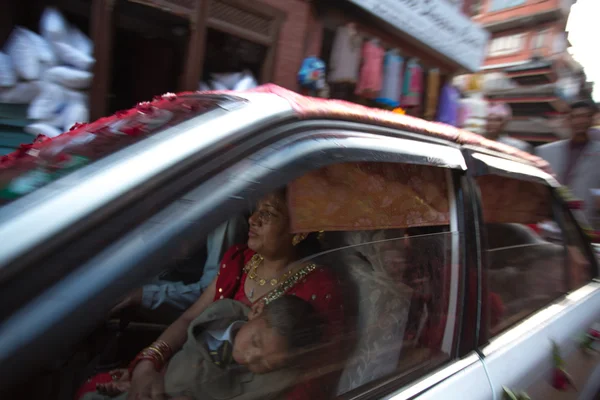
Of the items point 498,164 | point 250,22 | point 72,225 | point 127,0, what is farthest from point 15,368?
point 250,22

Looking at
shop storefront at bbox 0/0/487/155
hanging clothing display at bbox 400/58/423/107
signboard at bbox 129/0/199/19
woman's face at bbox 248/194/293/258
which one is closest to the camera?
woman's face at bbox 248/194/293/258

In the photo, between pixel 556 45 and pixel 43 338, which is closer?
pixel 43 338

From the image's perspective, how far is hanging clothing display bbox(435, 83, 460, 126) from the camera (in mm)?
7004

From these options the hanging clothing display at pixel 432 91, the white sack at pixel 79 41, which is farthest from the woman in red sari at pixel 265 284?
the hanging clothing display at pixel 432 91

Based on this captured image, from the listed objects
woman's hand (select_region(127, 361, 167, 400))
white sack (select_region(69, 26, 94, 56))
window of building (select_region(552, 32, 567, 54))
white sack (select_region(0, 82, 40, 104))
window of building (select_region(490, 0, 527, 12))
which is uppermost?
window of building (select_region(490, 0, 527, 12))

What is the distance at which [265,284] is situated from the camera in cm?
132

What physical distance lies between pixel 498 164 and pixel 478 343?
0.68 m

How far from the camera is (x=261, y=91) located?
1.01 meters

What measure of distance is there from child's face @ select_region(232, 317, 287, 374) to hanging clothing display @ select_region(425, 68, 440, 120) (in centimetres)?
659

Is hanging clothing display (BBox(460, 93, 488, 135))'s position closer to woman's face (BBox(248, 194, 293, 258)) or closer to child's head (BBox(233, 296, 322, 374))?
woman's face (BBox(248, 194, 293, 258))

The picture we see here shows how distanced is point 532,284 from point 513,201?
0.39 metres

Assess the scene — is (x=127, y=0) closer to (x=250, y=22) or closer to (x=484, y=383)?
(x=250, y=22)

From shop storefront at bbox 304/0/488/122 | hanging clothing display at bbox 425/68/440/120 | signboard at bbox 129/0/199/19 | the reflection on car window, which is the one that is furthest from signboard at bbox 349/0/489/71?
the reflection on car window

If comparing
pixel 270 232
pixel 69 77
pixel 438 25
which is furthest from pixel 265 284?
pixel 438 25
